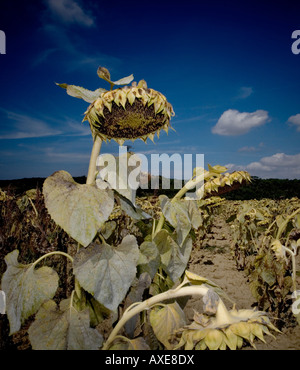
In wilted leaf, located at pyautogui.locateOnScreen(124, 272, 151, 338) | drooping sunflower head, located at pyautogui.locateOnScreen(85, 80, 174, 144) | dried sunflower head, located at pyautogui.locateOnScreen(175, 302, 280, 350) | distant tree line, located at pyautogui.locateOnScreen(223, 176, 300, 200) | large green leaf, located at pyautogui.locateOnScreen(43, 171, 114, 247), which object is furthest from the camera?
distant tree line, located at pyautogui.locateOnScreen(223, 176, 300, 200)

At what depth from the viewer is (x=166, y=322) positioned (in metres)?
0.98

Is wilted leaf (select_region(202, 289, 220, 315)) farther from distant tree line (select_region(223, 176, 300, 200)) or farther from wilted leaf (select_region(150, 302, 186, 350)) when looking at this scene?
distant tree line (select_region(223, 176, 300, 200))

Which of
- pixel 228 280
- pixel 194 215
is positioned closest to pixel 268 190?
pixel 228 280

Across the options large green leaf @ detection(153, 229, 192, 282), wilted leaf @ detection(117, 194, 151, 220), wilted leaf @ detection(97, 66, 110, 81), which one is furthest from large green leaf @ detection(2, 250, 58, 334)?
wilted leaf @ detection(97, 66, 110, 81)

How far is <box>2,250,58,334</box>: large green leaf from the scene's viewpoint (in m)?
1.05

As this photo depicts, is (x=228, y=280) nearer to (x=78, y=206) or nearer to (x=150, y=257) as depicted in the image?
(x=150, y=257)

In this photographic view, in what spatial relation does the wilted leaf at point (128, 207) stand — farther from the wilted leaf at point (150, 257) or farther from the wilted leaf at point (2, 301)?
the wilted leaf at point (2, 301)

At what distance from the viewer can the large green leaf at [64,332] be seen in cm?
98

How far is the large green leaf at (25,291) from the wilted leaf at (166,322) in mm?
444

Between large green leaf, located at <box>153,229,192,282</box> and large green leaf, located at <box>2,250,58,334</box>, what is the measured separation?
54 cm

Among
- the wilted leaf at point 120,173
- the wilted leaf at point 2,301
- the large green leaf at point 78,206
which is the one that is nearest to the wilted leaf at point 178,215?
the wilted leaf at point 120,173

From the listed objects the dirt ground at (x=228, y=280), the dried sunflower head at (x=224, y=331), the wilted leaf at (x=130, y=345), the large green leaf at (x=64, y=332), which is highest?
the dried sunflower head at (x=224, y=331)

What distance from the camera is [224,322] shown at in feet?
2.44
